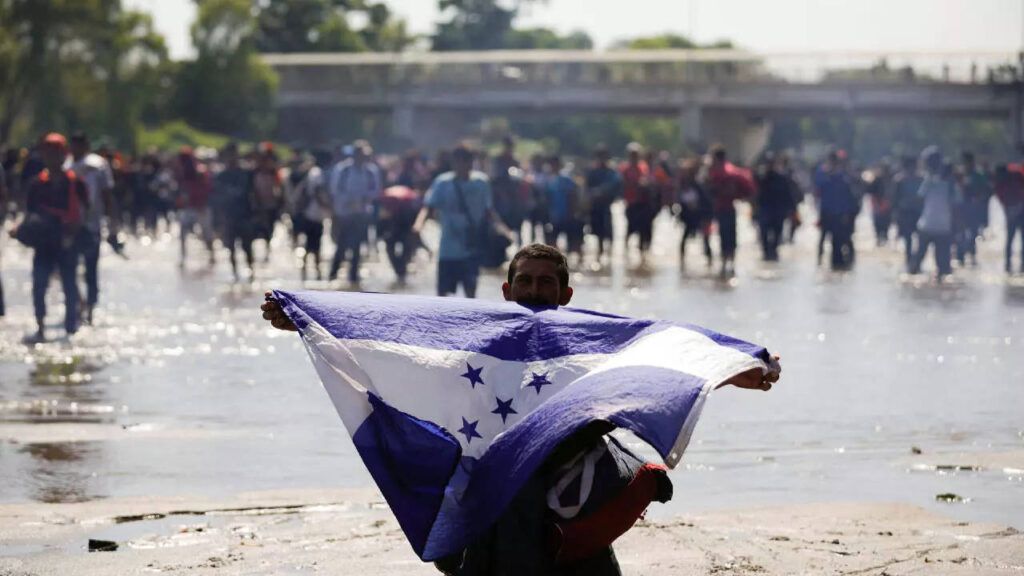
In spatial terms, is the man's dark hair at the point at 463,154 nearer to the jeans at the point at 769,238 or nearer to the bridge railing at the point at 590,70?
the jeans at the point at 769,238

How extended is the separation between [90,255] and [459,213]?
3679mm

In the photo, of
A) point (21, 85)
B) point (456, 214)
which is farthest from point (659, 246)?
point (21, 85)

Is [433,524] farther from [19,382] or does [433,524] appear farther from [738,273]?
[738,273]

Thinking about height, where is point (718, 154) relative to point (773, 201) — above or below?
above

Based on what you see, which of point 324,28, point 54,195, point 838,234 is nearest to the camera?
point 54,195

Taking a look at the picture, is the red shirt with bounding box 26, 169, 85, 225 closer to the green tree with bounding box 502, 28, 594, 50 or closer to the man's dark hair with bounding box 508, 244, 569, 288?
the man's dark hair with bounding box 508, 244, 569, 288

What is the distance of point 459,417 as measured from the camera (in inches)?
210

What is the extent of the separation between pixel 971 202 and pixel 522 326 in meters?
23.1

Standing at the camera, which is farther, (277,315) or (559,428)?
(277,315)

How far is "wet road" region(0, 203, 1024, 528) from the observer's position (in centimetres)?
945

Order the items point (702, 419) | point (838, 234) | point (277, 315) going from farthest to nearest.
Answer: point (838, 234)
point (702, 419)
point (277, 315)

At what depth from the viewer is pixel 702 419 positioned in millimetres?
11758

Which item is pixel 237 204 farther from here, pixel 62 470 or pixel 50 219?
pixel 62 470

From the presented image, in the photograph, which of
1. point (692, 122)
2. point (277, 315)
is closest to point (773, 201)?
point (277, 315)
